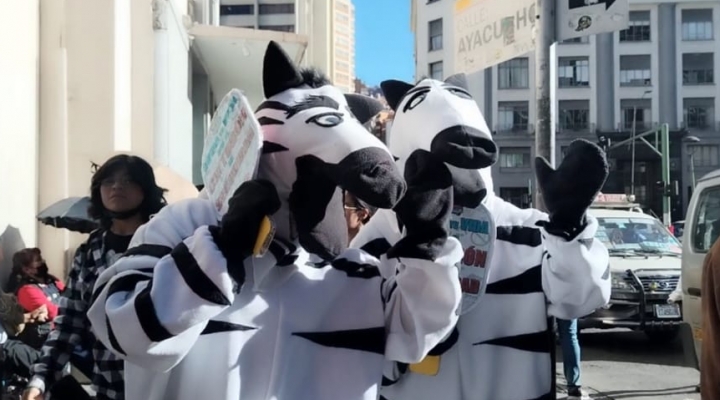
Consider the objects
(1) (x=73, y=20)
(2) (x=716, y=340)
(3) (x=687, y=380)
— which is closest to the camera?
(2) (x=716, y=340)

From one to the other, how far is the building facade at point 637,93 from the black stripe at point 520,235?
156ft

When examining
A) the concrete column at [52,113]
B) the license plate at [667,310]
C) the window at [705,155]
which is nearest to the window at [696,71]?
the window at [705,155]

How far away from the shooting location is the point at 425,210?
1736 mm

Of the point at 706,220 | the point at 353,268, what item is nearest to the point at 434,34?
the point at 706,220

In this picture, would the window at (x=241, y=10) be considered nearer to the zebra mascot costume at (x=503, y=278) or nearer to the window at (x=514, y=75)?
the window at (x=514, y=75)

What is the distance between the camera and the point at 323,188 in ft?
5.71

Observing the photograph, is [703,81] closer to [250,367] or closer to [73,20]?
[73,20]

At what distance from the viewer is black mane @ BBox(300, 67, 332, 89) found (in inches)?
75.4

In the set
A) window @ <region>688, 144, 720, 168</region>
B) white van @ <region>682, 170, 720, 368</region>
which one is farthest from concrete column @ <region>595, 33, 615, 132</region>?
white van @ <region>682, 170, 720, 368</region>

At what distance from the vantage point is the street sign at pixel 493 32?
4168mm

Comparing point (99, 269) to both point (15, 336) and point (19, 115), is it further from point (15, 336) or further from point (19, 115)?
point (19, 115)

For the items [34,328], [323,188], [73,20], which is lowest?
[34,328]

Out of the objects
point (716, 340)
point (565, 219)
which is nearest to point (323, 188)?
point (565, 219)

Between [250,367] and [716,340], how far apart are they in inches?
59.0
